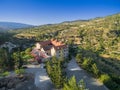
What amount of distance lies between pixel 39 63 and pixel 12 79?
3131 cm

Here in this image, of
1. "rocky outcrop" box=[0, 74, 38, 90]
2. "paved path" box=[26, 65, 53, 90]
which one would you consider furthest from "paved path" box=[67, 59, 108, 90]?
"rocky outcrop" box=[0, 74, 38, 90]

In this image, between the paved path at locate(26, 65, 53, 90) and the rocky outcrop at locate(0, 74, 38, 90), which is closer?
the rocky outcrop at locate(0, 74, 38, 90)

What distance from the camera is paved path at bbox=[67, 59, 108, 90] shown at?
205 feet

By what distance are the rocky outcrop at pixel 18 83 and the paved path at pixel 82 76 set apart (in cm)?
1717

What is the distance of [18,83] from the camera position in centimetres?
5269

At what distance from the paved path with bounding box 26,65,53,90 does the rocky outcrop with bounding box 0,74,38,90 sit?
420 centimetres

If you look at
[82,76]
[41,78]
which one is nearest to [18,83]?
[41,78]

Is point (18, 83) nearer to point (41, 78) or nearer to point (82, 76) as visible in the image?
point (41, 78)

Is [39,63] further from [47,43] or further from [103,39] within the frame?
[103,39]

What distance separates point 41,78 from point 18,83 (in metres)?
14.6

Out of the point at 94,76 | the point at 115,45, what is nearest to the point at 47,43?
the point at 94,76

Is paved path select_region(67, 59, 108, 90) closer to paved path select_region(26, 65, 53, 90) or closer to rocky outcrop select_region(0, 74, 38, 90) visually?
paved path select_region(26, 65, 53, 90)

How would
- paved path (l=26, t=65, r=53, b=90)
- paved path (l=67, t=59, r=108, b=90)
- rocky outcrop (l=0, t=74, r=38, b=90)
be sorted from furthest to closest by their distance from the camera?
paved path (l=67, t=59, r=108, b=90) → paved path (l=26, t=65, r=53, b=90) → rocky outcrop (l=0, t=74, r=38, b=90)

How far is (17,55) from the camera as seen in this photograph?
72.8 metres
